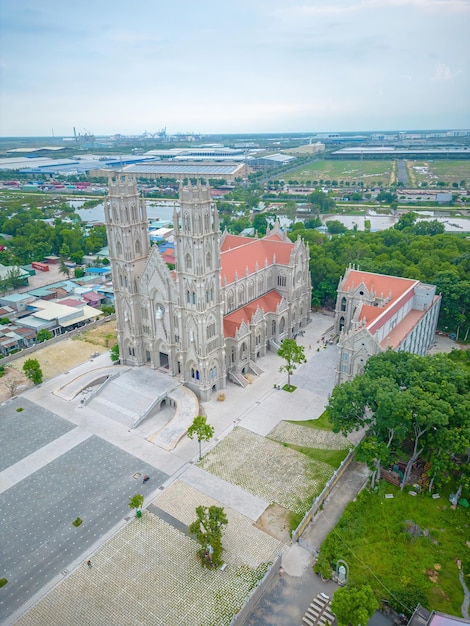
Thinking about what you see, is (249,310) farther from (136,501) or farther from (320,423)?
(136,501)

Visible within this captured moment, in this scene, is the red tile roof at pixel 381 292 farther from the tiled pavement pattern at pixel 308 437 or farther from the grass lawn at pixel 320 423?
the tiled pavement pattern at pixel 308 437

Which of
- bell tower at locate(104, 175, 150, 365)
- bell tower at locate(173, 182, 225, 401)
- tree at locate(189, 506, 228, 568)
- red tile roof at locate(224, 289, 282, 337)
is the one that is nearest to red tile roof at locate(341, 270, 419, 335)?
red tile roof at locate(224, 289, 282, 337)

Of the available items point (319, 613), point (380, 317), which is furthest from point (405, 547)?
point (380, 317)

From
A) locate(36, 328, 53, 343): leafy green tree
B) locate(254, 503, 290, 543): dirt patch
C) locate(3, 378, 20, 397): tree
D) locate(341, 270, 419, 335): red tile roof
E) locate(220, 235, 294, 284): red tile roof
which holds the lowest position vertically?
locate(254, 503, 290, 543): dirt patch

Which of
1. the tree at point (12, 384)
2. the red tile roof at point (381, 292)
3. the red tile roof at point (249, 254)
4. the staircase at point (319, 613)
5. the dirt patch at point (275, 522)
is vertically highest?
the red tile roof at point (249, 254)

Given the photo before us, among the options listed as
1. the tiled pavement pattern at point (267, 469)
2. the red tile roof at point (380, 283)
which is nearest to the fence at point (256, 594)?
the tiled pavement pattern at point (267, 469)

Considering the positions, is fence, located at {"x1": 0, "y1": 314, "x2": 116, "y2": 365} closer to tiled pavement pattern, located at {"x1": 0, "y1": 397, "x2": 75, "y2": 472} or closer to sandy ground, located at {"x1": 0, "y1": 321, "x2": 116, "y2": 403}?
sandy ground, located at {"x1": 0, "y1": 321, "x2": 116, "y2": 403}
